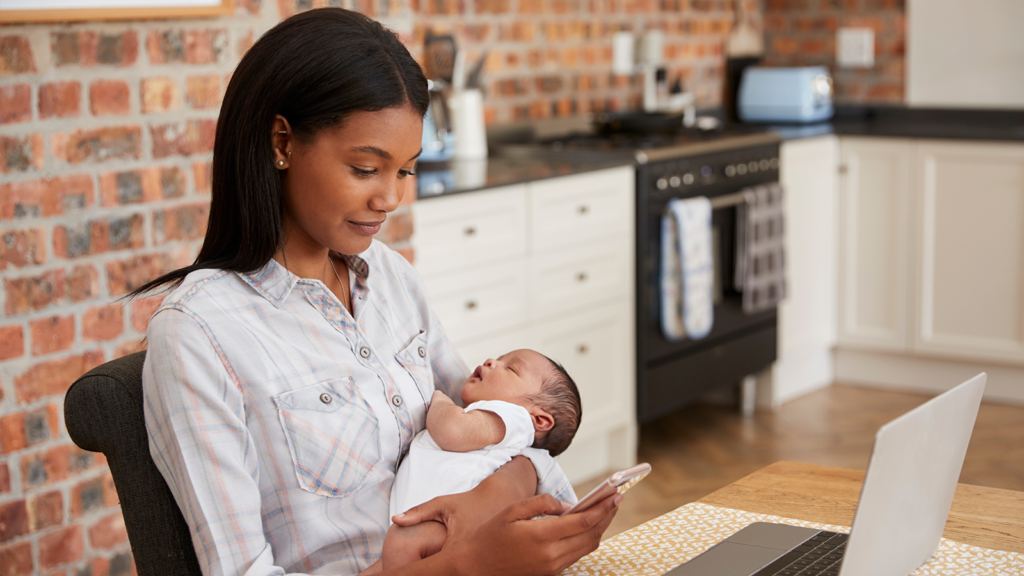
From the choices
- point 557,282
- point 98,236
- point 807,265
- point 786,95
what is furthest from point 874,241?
point 98,236

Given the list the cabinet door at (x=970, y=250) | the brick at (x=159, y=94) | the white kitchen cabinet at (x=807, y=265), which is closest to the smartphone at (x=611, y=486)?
the brick at (x=159, y=94)

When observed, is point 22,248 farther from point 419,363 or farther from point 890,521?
point 890,521

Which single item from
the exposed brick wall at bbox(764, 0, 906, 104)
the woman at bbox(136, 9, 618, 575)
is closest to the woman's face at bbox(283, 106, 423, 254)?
the woman at bbox(136, 9, 618, 575)

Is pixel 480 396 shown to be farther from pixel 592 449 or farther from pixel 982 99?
pixel 982 99

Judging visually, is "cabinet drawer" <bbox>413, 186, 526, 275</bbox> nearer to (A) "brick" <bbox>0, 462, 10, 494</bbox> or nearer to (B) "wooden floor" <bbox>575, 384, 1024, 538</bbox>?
(B) "wooden floor" <bbox>575, 384, 1024, 538</bbox>

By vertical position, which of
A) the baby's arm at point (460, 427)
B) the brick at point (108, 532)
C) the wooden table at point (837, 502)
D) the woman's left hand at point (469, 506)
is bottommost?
the brick at point (108, 532)

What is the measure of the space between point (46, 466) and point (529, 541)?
1343 millimetres

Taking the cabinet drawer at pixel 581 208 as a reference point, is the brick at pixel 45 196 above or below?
above

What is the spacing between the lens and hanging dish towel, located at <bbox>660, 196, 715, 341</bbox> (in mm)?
3359

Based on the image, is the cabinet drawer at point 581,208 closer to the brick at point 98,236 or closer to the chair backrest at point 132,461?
the brick at point 98,236

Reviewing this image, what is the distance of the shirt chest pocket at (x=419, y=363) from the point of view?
1309mm

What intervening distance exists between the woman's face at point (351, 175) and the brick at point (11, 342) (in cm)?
93

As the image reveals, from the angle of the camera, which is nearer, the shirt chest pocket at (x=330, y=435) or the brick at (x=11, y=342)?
the shirt chest pocket at (x=330, y=435)

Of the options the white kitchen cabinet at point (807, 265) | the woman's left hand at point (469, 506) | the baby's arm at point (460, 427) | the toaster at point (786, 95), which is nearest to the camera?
the woman's left hand at point (469, 506)
